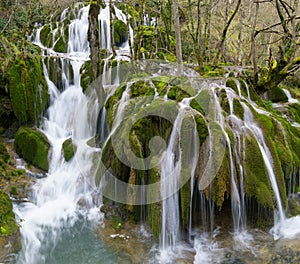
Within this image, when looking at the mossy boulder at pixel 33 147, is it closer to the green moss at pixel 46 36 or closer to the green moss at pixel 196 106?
the green moss at pixel 196 106

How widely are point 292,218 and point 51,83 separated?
30.9ft

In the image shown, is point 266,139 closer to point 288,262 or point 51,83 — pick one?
point 288,262

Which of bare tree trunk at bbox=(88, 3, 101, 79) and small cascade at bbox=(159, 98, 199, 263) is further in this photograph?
bare tree trunk at bbox=(88, 3, 101, 79)

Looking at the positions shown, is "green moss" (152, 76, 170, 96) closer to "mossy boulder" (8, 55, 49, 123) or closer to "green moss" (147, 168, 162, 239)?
"green moss" (147, 168, 162, 239)

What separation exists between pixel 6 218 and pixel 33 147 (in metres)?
3.06

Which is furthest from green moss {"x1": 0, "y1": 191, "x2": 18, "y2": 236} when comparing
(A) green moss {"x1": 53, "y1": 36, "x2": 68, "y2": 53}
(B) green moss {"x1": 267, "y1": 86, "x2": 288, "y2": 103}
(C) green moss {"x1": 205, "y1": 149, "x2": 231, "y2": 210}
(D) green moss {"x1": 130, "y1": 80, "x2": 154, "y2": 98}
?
(A) green moss {"x1": 53, "y1": 36, "x2": 68, "y2": 53}

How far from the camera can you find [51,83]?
447 inches

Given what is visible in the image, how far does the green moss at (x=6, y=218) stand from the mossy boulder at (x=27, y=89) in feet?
12.9

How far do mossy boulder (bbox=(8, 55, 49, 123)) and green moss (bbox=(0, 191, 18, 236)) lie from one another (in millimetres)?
3921

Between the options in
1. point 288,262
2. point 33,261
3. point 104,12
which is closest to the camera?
point 288,262

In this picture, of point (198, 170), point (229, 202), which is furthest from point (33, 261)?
point (229, 202)

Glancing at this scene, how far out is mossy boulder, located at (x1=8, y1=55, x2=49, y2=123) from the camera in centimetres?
962

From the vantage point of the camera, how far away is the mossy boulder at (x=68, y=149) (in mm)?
8625

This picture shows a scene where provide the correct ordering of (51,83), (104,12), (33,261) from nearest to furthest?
(33,261) < (51,83) < (104,12)
